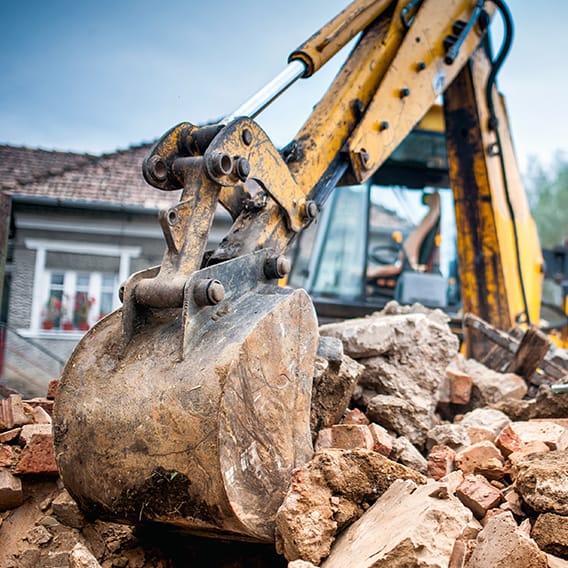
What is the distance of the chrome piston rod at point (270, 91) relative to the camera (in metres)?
2.99

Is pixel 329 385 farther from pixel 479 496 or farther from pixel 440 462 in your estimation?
pixel 479 496

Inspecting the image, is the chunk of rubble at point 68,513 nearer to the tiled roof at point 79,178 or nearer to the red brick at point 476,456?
the red brick at point 476,456

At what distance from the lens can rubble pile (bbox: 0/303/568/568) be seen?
208cm

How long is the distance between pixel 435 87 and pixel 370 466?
9.36ft

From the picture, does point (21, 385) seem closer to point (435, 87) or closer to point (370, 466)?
point (435, 87)

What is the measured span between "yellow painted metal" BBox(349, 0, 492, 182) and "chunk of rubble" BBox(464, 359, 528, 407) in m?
1.41

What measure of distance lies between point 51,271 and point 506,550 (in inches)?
400

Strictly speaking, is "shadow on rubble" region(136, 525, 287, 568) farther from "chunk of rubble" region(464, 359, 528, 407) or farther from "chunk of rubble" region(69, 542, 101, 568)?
"chunk of rubble" region(464, 359, 528, 407)

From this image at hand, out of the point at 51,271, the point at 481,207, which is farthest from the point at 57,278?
the point at 481,207

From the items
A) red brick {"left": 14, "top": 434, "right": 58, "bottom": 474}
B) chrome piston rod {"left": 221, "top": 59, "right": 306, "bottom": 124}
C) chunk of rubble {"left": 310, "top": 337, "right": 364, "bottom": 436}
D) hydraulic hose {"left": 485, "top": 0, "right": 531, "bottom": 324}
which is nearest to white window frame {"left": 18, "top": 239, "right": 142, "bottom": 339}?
hydraulic hose {"left": 485, "top": 0, "right": 531, "bottom": 324}

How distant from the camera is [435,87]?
4418 mm

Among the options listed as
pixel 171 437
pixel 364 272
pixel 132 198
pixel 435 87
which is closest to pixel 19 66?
pixel 132 198

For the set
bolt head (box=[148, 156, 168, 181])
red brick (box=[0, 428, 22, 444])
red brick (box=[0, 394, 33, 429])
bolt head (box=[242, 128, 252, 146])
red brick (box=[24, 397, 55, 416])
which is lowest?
red brick (box=[0, 428, 22, 444])

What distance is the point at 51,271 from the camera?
1112cm
